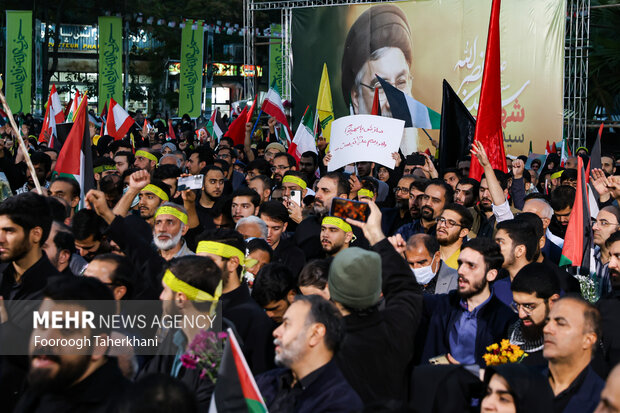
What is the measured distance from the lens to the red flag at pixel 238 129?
44.7 feet

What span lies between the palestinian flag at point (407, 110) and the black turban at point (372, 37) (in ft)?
30.5

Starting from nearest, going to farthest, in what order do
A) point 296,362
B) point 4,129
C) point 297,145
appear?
1. point 296,362
2. point 297,145
3. point 4,129

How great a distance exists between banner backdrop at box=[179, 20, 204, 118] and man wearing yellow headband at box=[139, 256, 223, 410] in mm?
18778

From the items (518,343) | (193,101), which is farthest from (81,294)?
(193,101)

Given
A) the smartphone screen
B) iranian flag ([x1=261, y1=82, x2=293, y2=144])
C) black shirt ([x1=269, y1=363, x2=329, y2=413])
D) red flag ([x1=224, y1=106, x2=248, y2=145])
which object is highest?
iranian flag ([x1=261, y1=82, x2=293, y2=144])

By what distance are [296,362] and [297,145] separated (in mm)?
8948

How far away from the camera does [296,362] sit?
3312mm

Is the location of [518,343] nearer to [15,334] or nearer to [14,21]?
[15,334]

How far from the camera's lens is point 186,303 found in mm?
3898

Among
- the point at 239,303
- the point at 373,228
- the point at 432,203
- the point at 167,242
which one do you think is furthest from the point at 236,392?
the point at 432,203

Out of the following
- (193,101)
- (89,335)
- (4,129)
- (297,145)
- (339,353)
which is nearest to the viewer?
(89,335)

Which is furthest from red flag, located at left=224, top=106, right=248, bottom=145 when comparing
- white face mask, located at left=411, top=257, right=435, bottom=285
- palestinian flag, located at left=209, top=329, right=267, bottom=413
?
palestinian flag, located at left=209, top=329, right=267, bottom=413

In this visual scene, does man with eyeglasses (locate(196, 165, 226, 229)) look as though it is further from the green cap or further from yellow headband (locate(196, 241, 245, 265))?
the green cap

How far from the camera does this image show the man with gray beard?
10.7ft
